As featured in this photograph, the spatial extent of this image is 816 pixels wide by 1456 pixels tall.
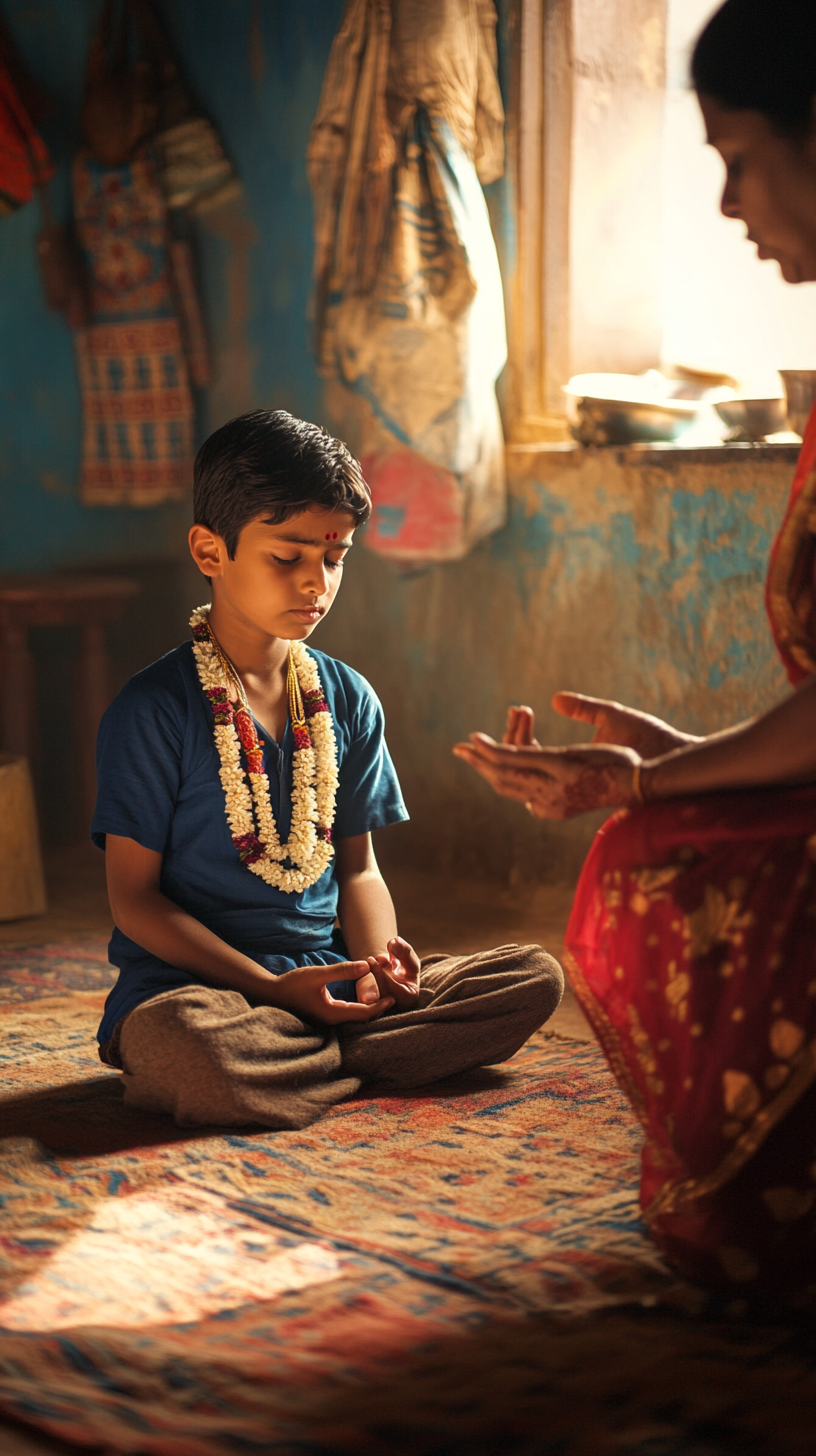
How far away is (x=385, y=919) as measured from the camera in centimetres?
281

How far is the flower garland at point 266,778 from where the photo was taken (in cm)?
262

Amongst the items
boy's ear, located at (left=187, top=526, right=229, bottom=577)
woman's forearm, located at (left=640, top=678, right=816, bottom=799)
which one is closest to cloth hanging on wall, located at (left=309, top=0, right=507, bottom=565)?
boy's ear, located at (left=187, top=526, right=229, bottom=577)

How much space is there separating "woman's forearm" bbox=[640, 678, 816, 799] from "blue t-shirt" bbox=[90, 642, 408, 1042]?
1.00 meters

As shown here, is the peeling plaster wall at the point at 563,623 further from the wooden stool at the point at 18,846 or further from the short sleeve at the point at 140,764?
the short sleeve at the point at 140,764

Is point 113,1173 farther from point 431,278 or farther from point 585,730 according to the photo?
point 431,278

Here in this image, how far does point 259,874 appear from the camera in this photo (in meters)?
2.62

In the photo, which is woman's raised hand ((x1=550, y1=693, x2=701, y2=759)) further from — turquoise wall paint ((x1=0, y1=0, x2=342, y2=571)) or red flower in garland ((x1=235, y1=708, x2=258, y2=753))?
turquoise wall paint ((x1=0, y1=0, x2=342, y2=571))

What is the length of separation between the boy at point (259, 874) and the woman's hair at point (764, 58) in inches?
38.6

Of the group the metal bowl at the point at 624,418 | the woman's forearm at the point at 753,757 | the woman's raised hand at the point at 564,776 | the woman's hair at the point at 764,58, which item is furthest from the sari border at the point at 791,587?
the metal bowl at the point at 624,418

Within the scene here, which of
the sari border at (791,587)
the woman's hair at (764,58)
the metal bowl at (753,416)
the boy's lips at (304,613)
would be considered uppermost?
the woman's hair at (764,58)

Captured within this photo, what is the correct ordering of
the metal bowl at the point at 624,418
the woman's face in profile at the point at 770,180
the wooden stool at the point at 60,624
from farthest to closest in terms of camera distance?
the wooden stool at the point at 60,624 → the metal bowl at the point at 624,418 → the woman's face in profile at the point at 770,180

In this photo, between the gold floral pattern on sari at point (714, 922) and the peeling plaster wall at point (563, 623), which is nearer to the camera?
the gold floral pattern on sari at point (714, 922)

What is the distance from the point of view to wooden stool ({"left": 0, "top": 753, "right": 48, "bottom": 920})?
164 inches

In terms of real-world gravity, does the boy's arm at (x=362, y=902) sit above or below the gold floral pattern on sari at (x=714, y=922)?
below
